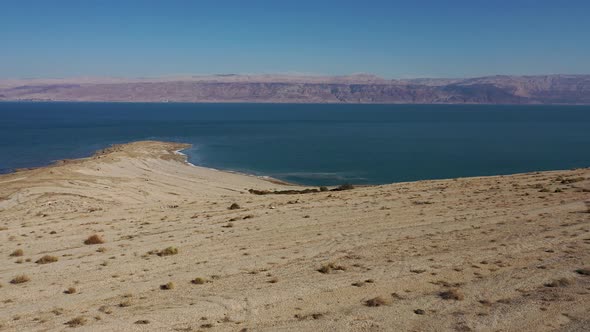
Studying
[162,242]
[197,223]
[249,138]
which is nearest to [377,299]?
[162,242]

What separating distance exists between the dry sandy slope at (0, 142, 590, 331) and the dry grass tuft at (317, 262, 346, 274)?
0.24 m

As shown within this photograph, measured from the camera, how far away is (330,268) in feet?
56.9

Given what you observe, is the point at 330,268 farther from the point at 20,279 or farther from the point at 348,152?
the point at 348,152

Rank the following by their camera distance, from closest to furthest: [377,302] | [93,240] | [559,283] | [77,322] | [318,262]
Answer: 1. [77,322]
2. [377,302]
3. [559,283]
4. [318,262]
5. [93,240]

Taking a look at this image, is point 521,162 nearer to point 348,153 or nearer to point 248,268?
point 348,153

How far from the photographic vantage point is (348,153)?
323ft

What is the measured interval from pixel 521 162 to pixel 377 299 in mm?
79483

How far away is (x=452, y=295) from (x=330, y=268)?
14.8 feet

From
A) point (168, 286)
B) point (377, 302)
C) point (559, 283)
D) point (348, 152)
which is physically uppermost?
point (559, 283)

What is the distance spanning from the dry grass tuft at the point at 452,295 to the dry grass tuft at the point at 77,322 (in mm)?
9486

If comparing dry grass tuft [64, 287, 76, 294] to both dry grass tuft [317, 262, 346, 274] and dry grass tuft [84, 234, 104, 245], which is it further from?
dry grass tuft [317, 262, 346, 274]

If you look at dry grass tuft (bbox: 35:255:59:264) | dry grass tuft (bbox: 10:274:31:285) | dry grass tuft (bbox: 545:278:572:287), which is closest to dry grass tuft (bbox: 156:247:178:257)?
dry grass tuft (bbox: 35:255:59:264)

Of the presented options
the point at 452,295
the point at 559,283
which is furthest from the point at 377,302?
the point at 559,283

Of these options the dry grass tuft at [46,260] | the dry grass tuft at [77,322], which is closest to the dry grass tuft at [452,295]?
the dry grass tuft at [77,322]
